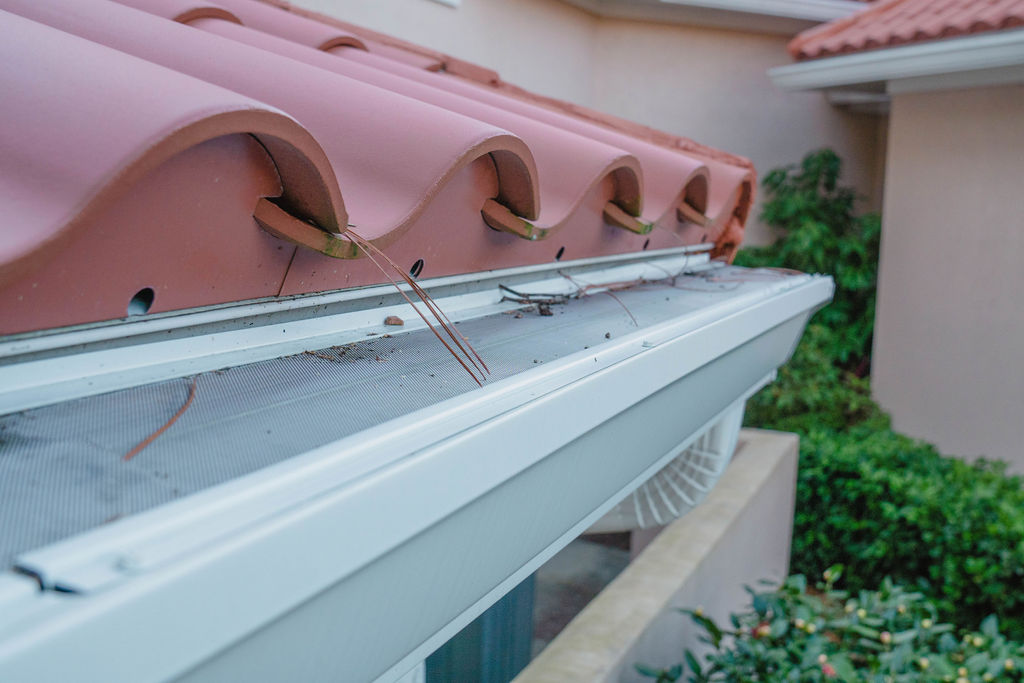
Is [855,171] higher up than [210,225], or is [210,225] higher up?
[855,171]

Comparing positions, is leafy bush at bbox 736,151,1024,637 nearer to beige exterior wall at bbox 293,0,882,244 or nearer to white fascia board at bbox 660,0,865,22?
beige exterior wall at bbox 293,0,882,244

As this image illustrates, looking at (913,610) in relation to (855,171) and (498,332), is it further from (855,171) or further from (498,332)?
(855,171)

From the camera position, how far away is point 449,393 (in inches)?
36.4

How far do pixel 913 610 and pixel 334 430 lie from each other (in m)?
3.45

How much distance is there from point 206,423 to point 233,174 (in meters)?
0.27

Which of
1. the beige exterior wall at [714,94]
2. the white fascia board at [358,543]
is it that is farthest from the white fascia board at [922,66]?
the white fascia board at [358,543]

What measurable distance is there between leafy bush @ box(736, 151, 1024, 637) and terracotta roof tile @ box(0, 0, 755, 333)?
11.2 ft

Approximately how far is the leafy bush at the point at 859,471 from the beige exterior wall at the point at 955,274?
38 centimetres

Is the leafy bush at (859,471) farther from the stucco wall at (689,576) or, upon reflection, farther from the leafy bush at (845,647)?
the leafy bush at (845,647)

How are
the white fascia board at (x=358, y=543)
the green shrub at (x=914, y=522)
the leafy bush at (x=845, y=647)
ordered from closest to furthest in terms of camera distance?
the white fascia board at (x=358, y=543), the leafy bush at (x=845, y=647), the green shrub at (x=914, y=522)

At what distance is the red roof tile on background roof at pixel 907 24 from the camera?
14.5 ft

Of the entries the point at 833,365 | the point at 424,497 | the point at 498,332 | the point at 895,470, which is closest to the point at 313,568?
the point at 424,497

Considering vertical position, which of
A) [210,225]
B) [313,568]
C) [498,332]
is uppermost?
[210,225]

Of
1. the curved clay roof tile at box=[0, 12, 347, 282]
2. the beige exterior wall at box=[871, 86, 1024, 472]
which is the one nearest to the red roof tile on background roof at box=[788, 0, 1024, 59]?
the beige exterior wall at box=[871, 86, 1024, 472]
